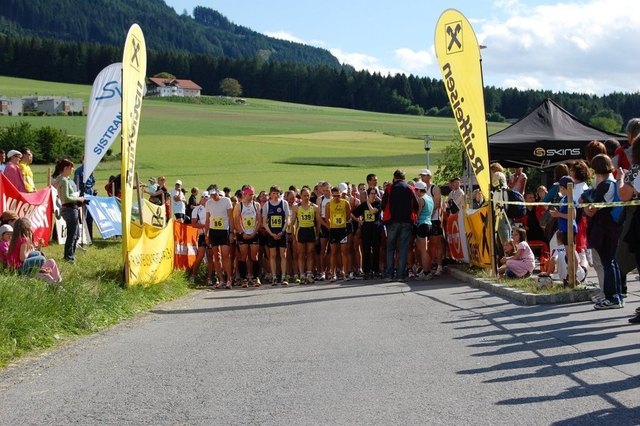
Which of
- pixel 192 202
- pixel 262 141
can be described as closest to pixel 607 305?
pixel 192 202

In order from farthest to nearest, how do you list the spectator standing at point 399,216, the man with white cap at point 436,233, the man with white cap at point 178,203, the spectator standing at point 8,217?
the man with white cap at point 178,203, the man with white cap at point 436,233, the spectator standing at point 399,216, the spectator standing at point 8,217

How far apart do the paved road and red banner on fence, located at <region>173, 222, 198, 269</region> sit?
18.8 ft

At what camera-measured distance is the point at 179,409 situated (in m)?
5.97

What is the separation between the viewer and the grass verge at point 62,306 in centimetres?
862

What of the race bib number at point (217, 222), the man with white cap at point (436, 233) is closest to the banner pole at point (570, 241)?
the man with white cap at point (436, 233)

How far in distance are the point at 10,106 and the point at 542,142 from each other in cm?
7916

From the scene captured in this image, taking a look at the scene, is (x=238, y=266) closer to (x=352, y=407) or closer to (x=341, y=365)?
(x=341, y=365)

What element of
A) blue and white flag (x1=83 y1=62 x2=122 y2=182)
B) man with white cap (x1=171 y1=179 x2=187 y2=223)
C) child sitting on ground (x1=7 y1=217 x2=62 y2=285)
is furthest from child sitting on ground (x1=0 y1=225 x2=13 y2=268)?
man with white cap (x1=171 y1=179 x2=187 y2=223)

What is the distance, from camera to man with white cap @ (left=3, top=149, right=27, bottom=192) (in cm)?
1602

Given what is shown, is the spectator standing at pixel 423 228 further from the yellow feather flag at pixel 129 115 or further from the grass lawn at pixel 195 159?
the yellow feather flag at pixel 129 115

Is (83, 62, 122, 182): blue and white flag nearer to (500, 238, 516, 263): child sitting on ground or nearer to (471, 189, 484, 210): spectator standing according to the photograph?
(471, 189, 484, 210): spectator standing

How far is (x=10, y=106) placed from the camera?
87.7m

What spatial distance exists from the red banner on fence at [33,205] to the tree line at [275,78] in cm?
11694

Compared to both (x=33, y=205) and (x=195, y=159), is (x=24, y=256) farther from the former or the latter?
(x=195, y=159)
